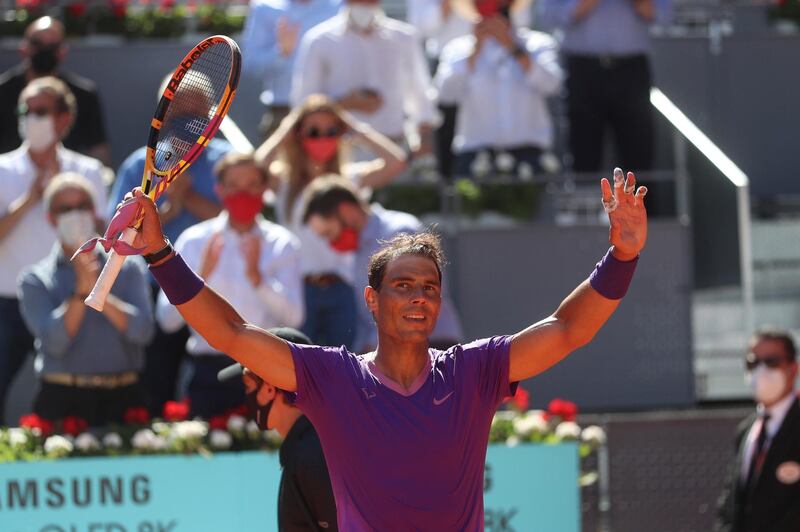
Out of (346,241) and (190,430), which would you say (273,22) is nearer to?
(346,241)

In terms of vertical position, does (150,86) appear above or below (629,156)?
A: above

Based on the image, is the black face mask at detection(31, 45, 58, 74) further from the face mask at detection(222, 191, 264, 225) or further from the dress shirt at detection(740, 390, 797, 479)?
the dress shirt at detection(740, 390, 797, 479)

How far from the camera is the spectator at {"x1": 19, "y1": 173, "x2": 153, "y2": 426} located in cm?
745

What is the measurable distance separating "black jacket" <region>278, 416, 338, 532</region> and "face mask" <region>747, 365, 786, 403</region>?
3.73 metres

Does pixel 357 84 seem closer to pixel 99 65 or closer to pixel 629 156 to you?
pixel 629 156

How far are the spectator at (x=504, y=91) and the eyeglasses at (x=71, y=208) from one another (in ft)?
11.2

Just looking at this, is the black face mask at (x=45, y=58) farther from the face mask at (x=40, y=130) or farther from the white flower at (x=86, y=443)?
the white flower at (x=86, y=443)

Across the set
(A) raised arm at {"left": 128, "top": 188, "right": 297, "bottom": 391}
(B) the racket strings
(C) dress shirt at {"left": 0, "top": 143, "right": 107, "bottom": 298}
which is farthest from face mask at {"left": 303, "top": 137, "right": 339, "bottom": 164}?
(A) raised arm at {"left": 128, "top": 188, "right": 297, "bottom": 391}

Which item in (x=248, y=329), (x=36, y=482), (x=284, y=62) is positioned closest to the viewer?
(x=248, y=329)

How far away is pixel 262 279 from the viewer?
25.6 feet

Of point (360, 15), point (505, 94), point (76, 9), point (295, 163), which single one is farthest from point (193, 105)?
point (76, 9)

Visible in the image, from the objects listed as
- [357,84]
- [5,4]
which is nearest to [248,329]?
[357,84]

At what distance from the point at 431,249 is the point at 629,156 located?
666 cm

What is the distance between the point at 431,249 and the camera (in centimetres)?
432
